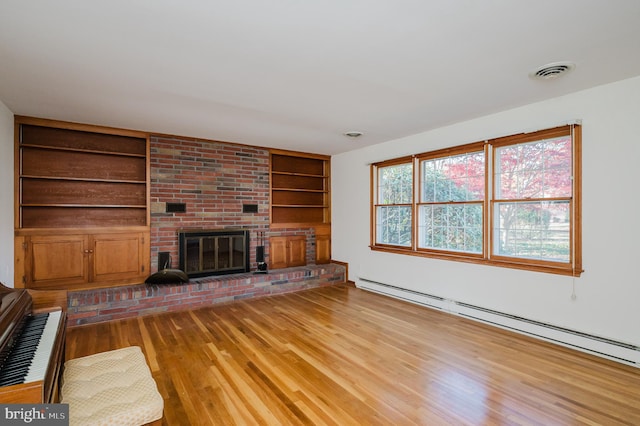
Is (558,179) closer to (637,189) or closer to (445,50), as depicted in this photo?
(637,189)

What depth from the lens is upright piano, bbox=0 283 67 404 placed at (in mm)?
1188

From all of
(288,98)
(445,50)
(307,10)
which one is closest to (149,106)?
(288,98)

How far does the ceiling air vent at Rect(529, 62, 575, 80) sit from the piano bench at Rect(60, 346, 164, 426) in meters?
3.40

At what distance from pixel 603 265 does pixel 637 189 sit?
0.72 metres

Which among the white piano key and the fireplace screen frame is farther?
the fireplace screen frame

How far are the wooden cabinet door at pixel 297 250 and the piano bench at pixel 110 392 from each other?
4169 millimetres

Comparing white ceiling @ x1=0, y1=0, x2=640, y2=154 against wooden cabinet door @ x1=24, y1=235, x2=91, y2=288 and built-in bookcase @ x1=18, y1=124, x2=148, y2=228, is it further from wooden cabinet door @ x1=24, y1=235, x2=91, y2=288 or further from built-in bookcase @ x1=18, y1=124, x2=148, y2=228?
wooden cabinet door @ x1=24, y1=235, x2=91, y2=288

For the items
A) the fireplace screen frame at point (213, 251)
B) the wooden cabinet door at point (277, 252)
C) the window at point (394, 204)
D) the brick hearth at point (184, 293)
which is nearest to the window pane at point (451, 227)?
the window at point (394, 204)

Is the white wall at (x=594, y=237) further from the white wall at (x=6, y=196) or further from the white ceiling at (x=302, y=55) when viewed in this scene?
the white wall at (x=6, y=196)

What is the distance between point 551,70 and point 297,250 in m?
4.59

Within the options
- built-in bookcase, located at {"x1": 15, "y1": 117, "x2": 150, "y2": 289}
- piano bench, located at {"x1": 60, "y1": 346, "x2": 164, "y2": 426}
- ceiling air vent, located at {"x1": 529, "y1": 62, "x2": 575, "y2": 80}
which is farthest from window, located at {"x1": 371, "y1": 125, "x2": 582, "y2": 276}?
built-in bookcase, located at {"x1": 15, "y1": 117, "x2": 150, "y2": 289}

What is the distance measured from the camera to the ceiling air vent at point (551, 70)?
8.42 feet

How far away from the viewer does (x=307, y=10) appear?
186 cm

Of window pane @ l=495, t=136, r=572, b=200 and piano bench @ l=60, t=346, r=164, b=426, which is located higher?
window pane @ l=495, t=136, r=572, b=200
